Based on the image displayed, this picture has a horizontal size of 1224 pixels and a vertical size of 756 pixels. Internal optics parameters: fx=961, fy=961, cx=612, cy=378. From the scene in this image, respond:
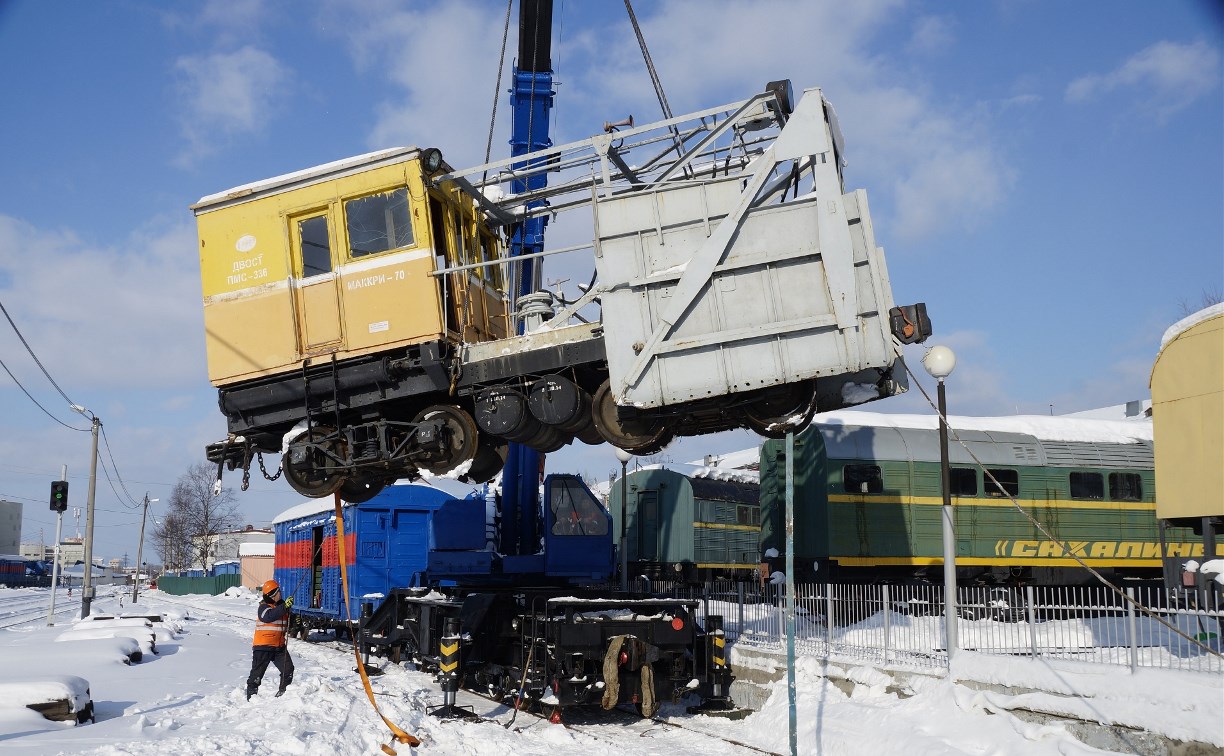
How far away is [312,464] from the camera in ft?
32.3

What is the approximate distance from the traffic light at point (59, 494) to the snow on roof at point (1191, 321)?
1030 inches

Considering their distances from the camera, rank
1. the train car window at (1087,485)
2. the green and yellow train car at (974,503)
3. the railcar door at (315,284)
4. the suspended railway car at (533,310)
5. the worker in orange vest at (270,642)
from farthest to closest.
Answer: the train car window at (1087,485), the green and yellow train car at (974,503), the worker in orange vest at (270,642), the railcar door at (315,284), the suspended railway car at (533,310)

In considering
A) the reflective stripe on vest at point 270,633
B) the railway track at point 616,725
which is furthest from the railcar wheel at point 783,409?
the reflective stripe on vest at point 270,633

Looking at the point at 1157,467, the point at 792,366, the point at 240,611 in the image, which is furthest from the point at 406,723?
the point at 240,611

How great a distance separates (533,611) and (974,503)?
10743 mm

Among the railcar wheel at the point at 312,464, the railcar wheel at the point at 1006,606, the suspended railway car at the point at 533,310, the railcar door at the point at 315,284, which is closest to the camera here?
the suspended railway car at the point at 533,310

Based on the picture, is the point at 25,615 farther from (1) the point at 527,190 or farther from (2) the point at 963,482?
(2) the point at 963,482

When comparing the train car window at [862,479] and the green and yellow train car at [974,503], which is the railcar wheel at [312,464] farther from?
the train car window at [862,479]

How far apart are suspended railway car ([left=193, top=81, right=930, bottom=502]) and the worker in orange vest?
1.68 m

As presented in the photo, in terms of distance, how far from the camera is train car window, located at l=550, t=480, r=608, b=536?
12.9 metres

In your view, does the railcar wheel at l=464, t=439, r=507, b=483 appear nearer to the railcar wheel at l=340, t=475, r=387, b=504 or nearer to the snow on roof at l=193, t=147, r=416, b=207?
the railcar wheel at l=340, t=475, r=387, b=504

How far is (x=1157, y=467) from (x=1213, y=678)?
222 inches

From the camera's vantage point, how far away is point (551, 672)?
430 inches

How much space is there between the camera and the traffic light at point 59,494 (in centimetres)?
2608
